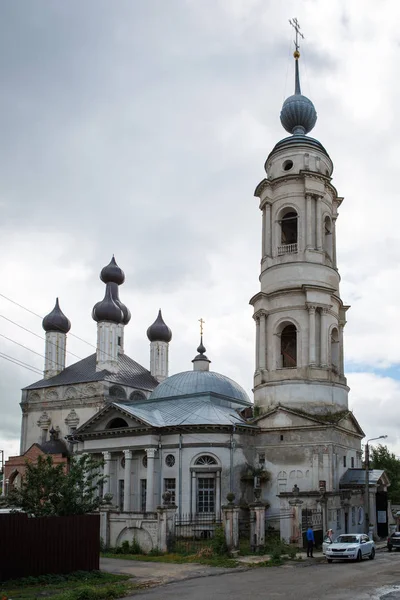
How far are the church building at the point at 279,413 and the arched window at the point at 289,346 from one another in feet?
0.20

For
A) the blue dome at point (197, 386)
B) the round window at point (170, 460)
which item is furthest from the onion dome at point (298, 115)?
the round window at point (170, 460)

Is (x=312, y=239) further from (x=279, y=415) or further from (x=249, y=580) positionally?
(x=249, y=580)

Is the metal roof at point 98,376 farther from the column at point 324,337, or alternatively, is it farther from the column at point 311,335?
the column at point 324,337

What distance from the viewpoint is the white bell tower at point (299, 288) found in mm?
37500

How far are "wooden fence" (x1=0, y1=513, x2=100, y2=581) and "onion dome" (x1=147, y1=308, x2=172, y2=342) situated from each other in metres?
43.4

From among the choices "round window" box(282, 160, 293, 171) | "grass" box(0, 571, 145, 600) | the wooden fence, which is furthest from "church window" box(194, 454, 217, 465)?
"round window" box(282, 160, 293, 171)

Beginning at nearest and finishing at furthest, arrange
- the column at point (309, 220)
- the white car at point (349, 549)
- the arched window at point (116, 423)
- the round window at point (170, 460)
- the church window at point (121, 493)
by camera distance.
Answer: the white car at point (349, 549) → the round window at point (170, 460) → the church window at point (121, 493) → the arched window at point (116, 423) → the column at point (309, 220)

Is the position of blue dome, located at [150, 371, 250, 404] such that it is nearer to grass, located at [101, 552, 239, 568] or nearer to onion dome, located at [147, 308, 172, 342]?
grass, located at [101, 552, 239, 568]

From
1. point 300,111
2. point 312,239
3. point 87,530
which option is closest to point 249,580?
point 87,530

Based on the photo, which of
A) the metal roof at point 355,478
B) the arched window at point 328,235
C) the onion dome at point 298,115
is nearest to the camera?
the metal roof at point 355,478

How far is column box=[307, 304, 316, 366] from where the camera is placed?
123 ft

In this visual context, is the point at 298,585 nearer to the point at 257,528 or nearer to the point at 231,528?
the point at 231,528

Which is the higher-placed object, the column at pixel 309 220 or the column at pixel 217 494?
the column at pixel 309 220

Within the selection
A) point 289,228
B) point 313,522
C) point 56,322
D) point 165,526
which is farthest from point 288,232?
point 56,322
